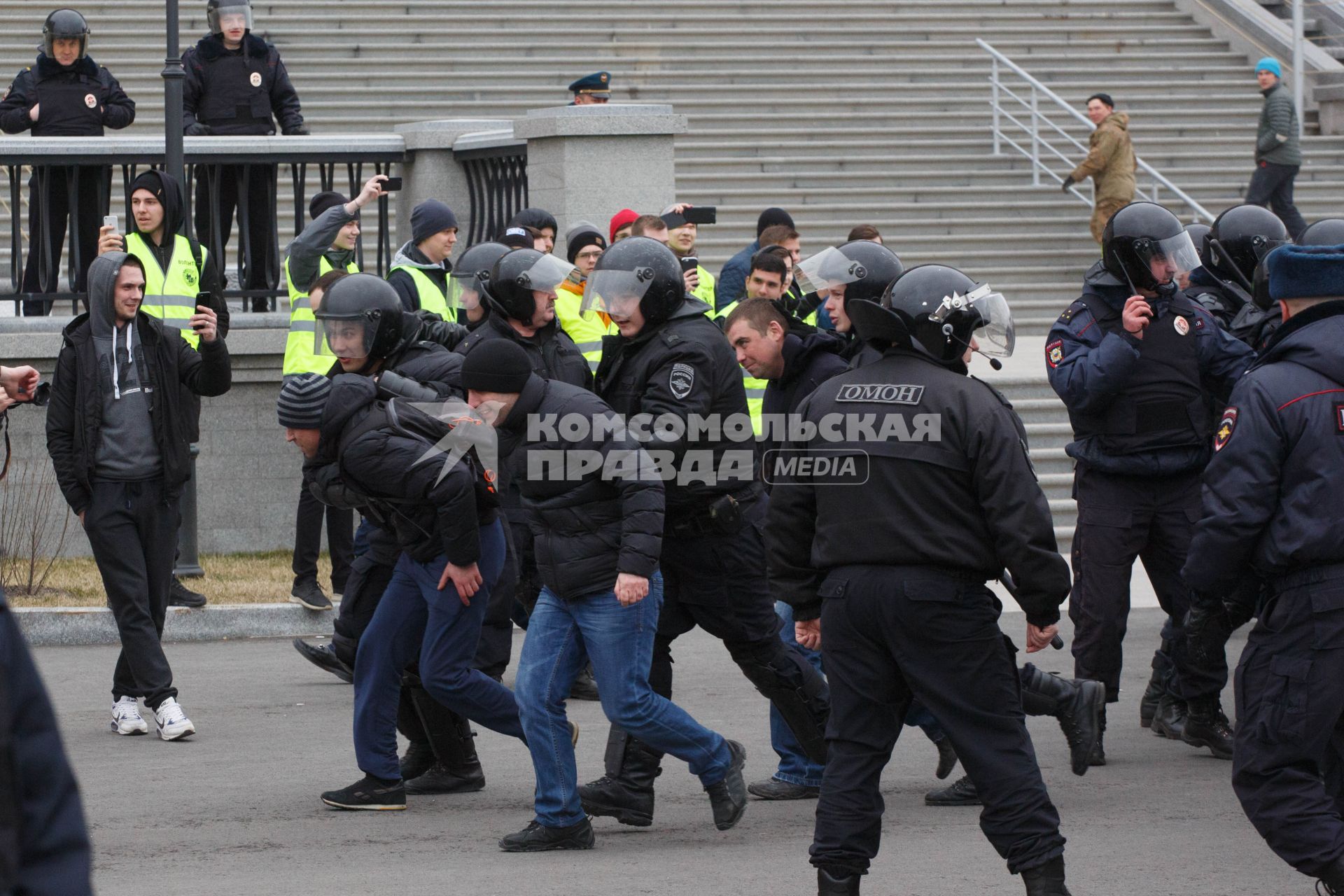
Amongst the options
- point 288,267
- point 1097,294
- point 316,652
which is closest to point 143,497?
point 316,652

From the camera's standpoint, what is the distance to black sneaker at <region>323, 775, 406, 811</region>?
643cm

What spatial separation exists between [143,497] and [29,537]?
3637 millimetres

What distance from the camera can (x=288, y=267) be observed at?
32.3 ft

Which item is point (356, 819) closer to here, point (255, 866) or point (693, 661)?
point (255, 866)

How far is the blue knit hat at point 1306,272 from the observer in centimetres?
503

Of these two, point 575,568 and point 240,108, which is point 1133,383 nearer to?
point 575,568

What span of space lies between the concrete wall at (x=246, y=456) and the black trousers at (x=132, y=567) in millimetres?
3978

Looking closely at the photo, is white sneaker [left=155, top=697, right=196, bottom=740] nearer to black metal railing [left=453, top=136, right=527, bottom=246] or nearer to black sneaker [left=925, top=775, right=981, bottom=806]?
black sneaker [left=925, top=775, right=981, bottom=806]

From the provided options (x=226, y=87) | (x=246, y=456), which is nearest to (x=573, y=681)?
(x=246, y=456)

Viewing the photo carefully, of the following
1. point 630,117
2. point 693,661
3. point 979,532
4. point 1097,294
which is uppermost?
point 630,117

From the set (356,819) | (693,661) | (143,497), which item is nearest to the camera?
(356,819)

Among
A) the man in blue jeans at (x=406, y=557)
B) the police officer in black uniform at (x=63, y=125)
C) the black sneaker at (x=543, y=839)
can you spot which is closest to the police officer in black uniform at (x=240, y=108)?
the police officer in black uniform at (x=63, y=125)

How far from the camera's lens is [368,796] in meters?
6.44

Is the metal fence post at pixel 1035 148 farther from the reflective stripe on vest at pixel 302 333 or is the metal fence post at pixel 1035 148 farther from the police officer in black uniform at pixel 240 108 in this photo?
the reflective stripe on vest at pixel 302 333
